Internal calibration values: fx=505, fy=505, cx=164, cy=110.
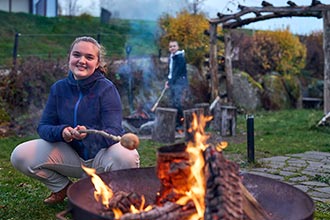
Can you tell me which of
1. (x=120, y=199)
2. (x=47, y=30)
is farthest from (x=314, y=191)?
(x=47, y=30)

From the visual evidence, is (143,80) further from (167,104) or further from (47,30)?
(47,30)

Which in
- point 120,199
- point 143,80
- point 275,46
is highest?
point 275,46

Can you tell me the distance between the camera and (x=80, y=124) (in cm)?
339

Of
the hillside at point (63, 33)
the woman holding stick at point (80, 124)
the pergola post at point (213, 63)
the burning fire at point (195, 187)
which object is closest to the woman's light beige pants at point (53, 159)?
the woman holding stick at point (80, 124)

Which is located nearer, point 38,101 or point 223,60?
point 38,101

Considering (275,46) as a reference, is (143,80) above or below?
below

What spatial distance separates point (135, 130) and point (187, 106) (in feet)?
7.73

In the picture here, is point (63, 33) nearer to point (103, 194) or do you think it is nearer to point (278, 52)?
point (278, 52)

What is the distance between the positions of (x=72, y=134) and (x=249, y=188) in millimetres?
1120

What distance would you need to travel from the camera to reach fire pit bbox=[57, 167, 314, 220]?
2.46 meters

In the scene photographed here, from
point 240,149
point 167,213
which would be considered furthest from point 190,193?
point 240,149

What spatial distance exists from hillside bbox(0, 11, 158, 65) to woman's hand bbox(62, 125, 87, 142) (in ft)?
36.8

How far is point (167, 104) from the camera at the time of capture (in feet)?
33.8

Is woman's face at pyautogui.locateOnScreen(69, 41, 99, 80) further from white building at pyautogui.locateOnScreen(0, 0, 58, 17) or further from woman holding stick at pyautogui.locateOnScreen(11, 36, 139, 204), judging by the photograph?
white building at pyautogui.locateOnScreen(0, 0, 58, 17)
